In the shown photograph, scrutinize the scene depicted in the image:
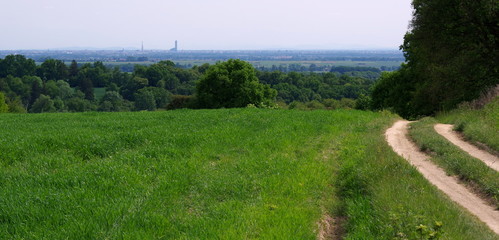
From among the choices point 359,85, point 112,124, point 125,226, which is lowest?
point 359,85

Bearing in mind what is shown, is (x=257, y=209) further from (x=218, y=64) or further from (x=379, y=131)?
(x=218, y=64)

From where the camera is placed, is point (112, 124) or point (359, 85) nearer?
point (112, 124)

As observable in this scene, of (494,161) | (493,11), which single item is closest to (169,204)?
(494,161)

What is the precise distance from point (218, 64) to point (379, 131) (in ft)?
135

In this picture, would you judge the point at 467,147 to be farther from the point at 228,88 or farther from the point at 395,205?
the point at 228,88

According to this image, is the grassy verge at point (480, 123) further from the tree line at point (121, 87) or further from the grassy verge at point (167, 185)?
the tree line at point (121, 87)

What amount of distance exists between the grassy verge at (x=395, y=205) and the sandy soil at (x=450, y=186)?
0.41 meters

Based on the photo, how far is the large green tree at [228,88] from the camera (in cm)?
5616

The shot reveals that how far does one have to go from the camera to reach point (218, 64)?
59250mm

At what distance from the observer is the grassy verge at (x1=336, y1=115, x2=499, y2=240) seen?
286 inches

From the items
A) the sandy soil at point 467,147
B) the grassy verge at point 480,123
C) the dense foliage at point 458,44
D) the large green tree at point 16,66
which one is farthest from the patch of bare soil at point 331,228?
the large green tree at point 16,66

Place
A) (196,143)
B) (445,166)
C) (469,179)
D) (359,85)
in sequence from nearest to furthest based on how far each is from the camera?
(469,179) < (445,166) < (196,143) < (359,85)

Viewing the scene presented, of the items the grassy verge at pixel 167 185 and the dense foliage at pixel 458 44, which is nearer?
the grassy verge at pixel 167 185

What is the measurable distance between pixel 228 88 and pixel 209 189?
46.6 metres
